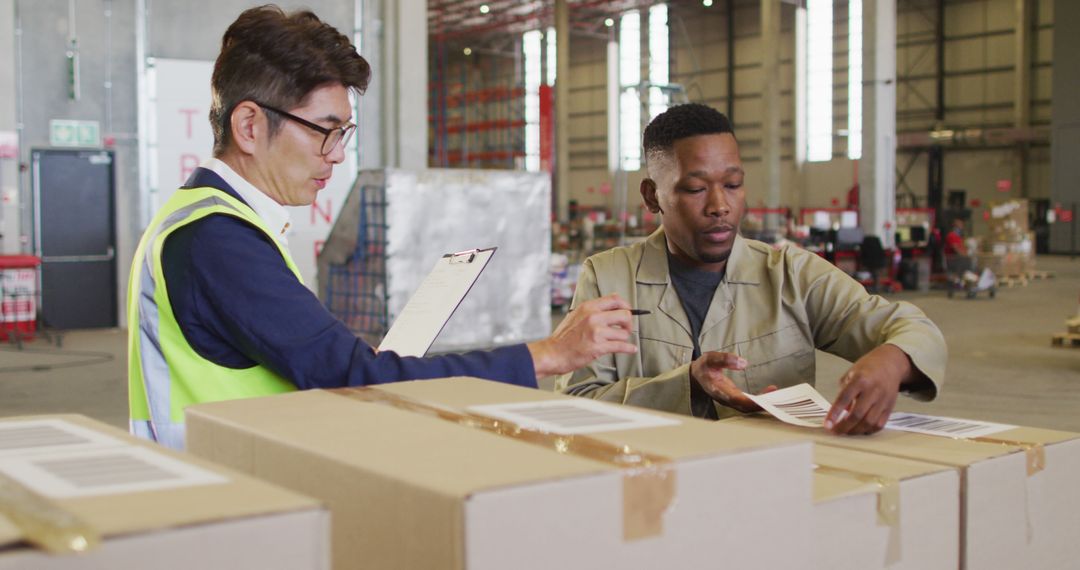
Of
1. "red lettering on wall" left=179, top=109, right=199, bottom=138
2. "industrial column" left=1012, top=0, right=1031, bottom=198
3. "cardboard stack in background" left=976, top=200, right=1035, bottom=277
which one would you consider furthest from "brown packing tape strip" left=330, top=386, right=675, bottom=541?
"industrial column" left=1012, top=0, right=1031, bottom=198

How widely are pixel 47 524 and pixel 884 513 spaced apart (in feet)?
3.23

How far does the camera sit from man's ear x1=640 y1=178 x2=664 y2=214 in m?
2.77

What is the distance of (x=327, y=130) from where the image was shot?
1.91 meters

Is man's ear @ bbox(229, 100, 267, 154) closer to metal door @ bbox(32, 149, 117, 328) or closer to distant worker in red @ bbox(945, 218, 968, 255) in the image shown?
metal door @ bbox(32, 149, 117, 328)

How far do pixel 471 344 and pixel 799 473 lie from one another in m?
9.43

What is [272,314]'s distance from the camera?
158 centimetres

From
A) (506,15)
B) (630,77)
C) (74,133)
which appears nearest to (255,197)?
(74,133)

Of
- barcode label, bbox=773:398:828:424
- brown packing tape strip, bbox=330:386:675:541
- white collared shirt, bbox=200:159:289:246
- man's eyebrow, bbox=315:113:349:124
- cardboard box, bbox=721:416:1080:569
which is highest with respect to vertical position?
man's eyebrow, bbox=315:113:349:124

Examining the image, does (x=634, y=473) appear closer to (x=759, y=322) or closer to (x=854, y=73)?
(x=759, y=322)

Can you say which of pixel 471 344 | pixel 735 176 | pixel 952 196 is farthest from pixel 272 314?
pixel 952 196

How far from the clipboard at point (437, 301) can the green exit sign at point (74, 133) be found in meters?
11.6

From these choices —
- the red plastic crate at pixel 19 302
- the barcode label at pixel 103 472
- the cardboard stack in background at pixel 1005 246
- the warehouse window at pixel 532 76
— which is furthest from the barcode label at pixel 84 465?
the warehouse window at pixel 532 76

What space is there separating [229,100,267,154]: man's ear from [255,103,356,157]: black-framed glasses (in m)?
0.02

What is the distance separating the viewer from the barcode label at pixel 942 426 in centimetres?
171
